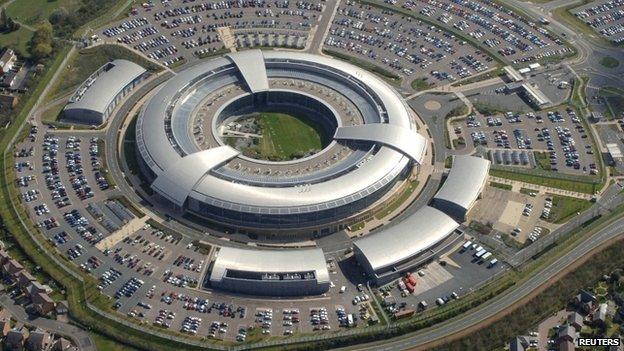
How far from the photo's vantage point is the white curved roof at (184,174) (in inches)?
7131

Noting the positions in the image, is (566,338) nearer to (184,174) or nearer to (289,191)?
(289,191)

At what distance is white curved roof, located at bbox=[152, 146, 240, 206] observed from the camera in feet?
594

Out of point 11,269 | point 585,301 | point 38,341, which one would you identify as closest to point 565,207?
point 585,301

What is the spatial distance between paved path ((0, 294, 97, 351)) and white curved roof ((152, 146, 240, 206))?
41649 mm

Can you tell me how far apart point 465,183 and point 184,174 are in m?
75.2

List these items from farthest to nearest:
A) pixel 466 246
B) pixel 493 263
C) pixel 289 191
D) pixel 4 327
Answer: pixel 289 191, pixel 466 246, pixel 493 263, pixel 4 327

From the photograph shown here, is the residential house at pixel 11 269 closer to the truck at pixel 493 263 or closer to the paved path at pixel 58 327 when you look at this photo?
the paved path at pixel 58 327

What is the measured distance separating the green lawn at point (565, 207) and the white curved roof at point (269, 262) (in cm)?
6677

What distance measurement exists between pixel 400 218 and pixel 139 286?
69371 mm

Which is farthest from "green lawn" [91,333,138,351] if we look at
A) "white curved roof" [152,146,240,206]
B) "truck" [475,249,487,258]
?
"truck" [475,249,487,258]

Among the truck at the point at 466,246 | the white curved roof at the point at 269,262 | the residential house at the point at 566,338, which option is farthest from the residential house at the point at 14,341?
the residential house at the point at 566,338

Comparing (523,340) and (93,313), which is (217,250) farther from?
(523,340)

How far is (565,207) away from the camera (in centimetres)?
19288

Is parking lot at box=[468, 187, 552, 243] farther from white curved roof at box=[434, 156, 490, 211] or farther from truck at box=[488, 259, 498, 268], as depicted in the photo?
truck at box=[488, 259, 498, 268]
